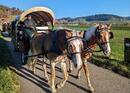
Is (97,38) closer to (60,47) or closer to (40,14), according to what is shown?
(60,47)

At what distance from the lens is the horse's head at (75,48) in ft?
34.8

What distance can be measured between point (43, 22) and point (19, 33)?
1184mm

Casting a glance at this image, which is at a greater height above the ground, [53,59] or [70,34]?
[70,34]

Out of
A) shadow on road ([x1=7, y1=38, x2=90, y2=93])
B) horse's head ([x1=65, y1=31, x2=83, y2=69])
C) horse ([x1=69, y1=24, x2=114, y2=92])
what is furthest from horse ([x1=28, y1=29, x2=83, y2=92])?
horse ([x1=69, y1=24, x2=114, y2=92])

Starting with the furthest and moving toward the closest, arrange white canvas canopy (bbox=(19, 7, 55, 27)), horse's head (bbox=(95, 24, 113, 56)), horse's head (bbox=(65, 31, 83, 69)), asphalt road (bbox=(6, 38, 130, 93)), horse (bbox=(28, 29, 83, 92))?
white canvas canopy (bbox=(19, 7, 55, 27)) < asphalt road (bbox=(6, 38, 130, 93)) < horse's head (bbox=(95, 24, 113, 56)) < horse (bbox=(28, 29, 83, 92)) < horse's head (bbox=(65, 31, 83, 69))

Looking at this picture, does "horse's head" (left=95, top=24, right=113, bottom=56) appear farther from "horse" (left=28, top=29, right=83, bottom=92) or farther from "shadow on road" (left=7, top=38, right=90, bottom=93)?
"shadow on road" (left=7, top=38, right=90, bottom=93)

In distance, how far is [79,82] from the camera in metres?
13.3

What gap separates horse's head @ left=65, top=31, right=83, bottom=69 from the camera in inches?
418

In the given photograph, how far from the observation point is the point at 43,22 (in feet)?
57.6

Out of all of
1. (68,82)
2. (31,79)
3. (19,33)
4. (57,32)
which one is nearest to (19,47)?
(19,33)

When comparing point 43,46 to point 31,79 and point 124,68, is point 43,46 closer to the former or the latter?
point 31,79

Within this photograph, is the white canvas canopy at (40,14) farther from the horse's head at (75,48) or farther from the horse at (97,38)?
the horse's head at (75,48)

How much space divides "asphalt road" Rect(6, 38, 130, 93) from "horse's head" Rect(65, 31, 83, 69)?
5.36 ft

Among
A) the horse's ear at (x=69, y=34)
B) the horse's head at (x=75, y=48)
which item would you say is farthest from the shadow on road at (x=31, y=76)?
the horse's ear at (x=69, y=34)
